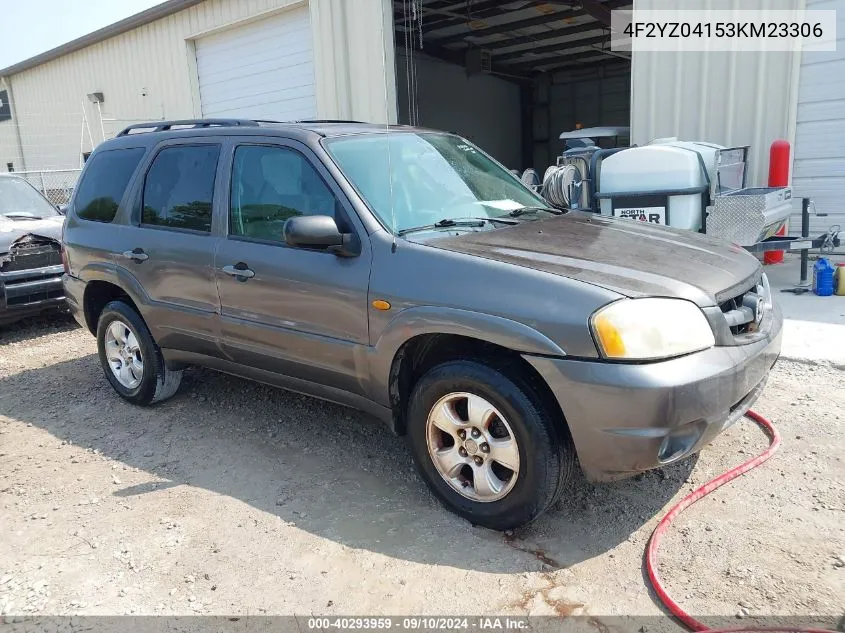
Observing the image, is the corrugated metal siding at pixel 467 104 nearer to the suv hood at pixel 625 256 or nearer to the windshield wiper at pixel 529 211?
the windshield wiper at pixel 529 211

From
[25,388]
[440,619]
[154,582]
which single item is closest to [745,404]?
[440,619]

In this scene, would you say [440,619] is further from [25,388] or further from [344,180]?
[25,388]

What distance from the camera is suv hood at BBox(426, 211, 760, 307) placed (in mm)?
2805

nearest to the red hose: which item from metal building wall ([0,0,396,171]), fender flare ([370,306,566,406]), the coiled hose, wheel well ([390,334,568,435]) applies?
wheel well ([390,334,568,435])

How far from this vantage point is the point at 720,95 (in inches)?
326

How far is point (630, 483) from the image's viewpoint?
3.41 metres

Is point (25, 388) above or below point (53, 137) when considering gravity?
below

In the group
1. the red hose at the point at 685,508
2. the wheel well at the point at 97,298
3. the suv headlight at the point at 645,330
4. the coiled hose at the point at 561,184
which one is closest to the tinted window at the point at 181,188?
the wheel well at the point at 97,298

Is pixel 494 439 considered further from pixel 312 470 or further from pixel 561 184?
pixel 561 184

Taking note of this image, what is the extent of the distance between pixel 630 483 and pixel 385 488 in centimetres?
125

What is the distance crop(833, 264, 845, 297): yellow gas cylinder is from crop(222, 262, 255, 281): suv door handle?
5.76m

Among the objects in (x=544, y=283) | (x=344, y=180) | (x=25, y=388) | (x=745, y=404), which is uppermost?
(x=344, y=180)

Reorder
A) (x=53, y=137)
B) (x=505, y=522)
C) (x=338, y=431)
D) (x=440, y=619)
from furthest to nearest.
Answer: (x=53, y=137) → (x=338, y=431) → (x=505, y=522) → (x=440, y=619)

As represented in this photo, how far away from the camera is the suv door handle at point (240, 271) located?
12.3ft
